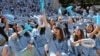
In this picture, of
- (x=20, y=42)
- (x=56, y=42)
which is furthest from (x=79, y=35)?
(x=20, y=42)

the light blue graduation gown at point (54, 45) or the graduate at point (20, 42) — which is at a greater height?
the light blue graduation gown at point (54, 45)

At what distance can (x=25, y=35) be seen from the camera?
11.1 meters

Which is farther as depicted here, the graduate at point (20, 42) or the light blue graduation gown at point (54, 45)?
the graduate at point (20, 42)

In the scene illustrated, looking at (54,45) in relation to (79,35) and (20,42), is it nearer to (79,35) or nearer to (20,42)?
(79,35)

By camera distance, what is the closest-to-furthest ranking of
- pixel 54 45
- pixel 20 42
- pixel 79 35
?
pixel 54 45 < pixel 79 35 < pixel 20 42

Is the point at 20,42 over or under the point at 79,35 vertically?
under

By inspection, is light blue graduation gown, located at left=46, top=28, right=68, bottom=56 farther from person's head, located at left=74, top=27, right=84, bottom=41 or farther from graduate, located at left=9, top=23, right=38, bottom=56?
graduate, located at left=9, top=23, right=38, bottom=56

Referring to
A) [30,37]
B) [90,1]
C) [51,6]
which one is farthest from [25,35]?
[90,1]

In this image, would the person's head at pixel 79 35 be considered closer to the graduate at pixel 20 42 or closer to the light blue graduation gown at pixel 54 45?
the light blue graduation gown at pixel 54 45

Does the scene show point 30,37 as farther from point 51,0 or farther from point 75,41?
point 51,0

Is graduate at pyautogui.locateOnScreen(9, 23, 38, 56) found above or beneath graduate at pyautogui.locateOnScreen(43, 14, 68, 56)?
beneath

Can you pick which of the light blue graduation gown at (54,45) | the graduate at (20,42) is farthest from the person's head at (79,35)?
the graduate at (20,42)

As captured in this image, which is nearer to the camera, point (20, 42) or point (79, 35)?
point (79, 35)

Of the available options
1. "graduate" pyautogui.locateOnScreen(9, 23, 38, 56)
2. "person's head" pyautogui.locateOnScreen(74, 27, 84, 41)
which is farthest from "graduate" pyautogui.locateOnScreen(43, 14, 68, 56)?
"graduate" pyautogui.locateOnScreen(9, 23, 38, 56)
